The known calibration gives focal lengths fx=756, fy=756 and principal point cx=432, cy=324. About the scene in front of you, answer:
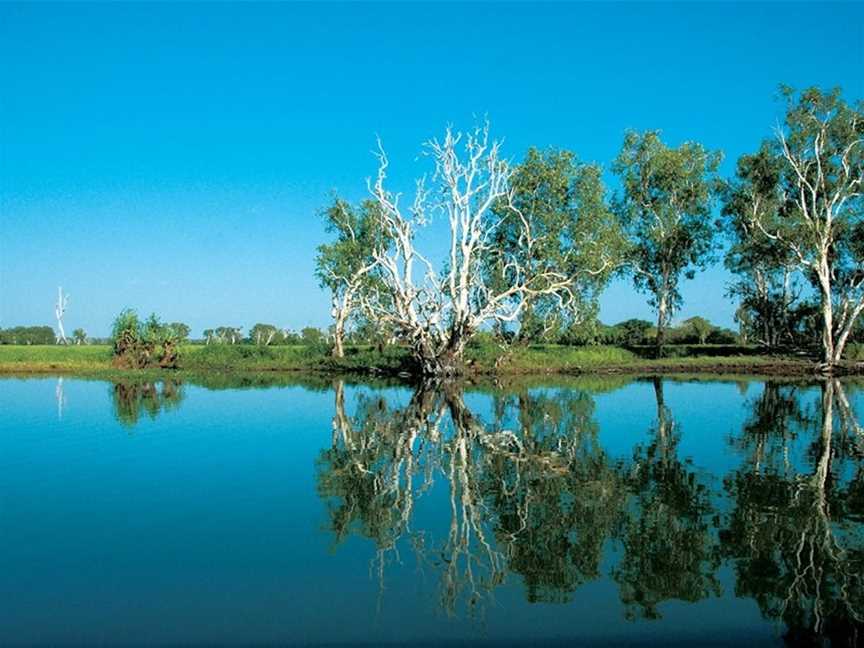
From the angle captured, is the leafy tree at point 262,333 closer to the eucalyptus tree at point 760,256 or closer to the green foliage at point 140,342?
the green foliage at point 140,342

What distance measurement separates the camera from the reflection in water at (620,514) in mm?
6855

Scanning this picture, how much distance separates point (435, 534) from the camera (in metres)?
8.62

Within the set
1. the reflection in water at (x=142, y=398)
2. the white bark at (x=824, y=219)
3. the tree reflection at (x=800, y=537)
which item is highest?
the white bark at (x=824, y=219)

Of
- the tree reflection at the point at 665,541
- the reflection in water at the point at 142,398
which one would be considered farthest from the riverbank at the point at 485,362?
the tree reflection at the point at 665,541

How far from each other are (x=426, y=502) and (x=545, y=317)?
32776mm

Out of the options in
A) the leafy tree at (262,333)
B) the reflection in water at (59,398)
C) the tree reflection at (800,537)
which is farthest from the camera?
Answer: the leafy tree at (262,333)

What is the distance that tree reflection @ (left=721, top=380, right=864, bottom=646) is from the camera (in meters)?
6.28

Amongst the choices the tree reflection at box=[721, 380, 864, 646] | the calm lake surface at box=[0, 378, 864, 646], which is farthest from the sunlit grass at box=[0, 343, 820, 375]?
the tree reflection at box=[721, 380, 864, 646]

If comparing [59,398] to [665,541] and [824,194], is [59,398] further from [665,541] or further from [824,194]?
[824,194]

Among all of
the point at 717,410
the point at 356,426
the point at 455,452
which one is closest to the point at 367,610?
the point at 455,452

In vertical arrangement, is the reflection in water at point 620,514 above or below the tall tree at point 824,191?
below

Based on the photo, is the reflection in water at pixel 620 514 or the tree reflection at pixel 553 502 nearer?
the reflection in water at pixel 620 514

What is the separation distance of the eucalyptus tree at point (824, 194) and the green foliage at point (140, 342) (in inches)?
1254

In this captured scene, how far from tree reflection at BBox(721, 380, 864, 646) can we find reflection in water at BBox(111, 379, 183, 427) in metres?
14.6
